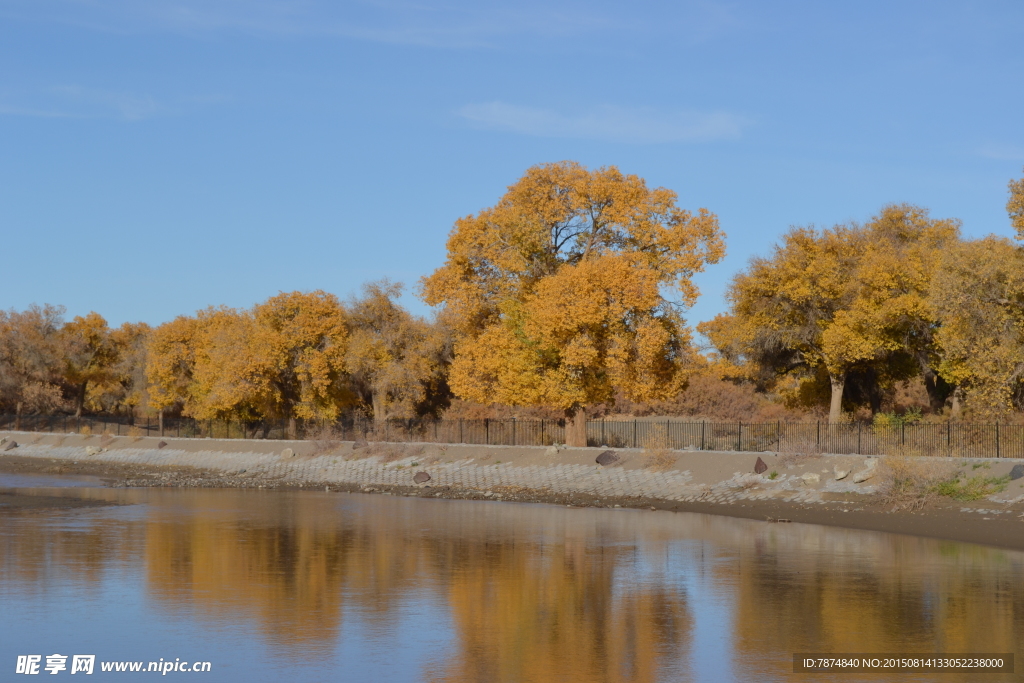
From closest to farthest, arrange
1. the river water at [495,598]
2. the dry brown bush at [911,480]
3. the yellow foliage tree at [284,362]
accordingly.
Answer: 1. the river water at [495,598]
2. the dry brown bush at [911,480]
3. the yellow foliage tree at [284,362]

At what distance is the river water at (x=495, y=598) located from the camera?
1248 cm

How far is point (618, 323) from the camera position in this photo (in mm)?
40562

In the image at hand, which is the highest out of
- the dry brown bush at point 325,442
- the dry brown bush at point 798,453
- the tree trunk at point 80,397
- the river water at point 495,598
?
the tree trunk at point 80,397

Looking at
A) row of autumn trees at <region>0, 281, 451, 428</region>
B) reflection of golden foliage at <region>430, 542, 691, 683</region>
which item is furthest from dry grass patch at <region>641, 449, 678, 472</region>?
row of autumn trees at <region>0, 281, 451, 428</region>

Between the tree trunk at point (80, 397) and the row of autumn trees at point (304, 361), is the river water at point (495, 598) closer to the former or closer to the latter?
the row of autumn trees at point (304, 361)

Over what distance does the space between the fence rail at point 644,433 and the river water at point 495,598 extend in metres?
10.7

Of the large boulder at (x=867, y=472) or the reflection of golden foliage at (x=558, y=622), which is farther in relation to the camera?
the large boulder at (x=867, y=472)

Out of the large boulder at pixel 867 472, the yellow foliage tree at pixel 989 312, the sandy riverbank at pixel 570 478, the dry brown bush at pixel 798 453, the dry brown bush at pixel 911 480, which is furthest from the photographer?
the dry brown bush at pixel 798 453

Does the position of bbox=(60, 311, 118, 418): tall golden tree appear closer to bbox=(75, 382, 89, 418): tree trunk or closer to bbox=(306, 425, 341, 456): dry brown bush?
bbox=(75, 382, 89, 418): tree trunk

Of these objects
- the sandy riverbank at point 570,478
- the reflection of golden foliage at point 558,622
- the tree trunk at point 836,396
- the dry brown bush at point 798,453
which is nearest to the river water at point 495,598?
the reflection of golden foliage at point 558,622

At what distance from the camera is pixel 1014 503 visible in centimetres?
2664

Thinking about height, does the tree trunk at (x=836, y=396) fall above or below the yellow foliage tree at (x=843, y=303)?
below

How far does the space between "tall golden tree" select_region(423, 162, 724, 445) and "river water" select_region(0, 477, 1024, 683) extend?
1334cm

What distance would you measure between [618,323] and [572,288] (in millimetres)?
2534
